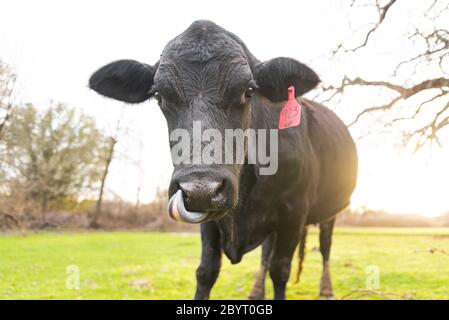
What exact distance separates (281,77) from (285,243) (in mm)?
1729

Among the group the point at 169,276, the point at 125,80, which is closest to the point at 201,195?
the point at 125,80

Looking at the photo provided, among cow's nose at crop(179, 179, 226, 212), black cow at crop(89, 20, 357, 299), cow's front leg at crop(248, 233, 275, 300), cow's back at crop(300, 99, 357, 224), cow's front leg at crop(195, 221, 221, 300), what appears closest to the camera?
cow's nose at crop(179, 179, 226, 212)

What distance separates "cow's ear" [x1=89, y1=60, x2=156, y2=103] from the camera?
11.7 ft

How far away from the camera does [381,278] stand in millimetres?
8109

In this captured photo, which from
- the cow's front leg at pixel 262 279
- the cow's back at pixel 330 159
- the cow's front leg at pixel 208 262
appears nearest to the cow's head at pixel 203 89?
the cow's front leg at pixel 208 262

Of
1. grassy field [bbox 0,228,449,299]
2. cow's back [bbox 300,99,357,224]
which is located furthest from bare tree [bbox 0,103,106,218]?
cow's back [bbox 300,99,357,224]

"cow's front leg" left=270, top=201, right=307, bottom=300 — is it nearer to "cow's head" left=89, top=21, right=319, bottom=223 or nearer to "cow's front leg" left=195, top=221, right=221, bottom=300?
"cow's front leg" left=195, top=221, right=221, bottom=300

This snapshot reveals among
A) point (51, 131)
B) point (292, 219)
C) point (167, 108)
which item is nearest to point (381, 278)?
point (292, 219)

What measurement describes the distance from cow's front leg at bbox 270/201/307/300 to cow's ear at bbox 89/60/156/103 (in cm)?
184

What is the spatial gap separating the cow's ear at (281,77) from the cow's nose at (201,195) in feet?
4.37

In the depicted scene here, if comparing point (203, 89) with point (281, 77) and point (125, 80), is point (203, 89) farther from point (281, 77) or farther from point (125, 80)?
point (125, 80)

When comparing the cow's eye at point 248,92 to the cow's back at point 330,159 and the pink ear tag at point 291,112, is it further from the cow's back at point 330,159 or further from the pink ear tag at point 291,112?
the cow's back at point 330,159

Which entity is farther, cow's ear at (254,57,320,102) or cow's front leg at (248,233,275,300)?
cow's front leg at (248,233,275,300)
